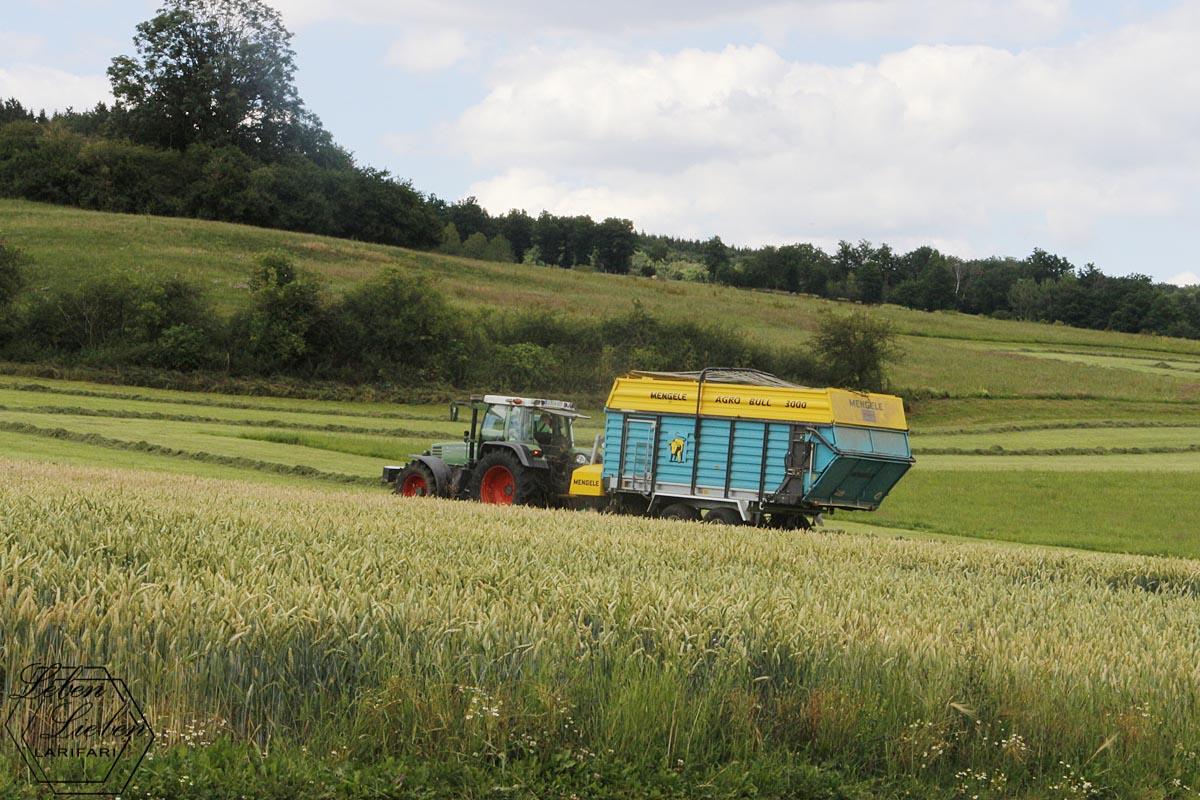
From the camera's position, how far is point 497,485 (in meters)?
24.6

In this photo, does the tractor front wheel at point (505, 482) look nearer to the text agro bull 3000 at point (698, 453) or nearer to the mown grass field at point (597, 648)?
the text agro bull 3000 at point (698, 453)

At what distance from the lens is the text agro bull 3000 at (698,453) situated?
22094 mm

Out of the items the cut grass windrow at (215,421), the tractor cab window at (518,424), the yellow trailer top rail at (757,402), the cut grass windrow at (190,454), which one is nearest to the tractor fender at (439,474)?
the tractor cab window at (518,424)

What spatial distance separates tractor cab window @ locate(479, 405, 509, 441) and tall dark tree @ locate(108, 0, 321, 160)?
304 ft

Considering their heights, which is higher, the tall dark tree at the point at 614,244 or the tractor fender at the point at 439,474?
the tall dark tree at the point at 614,244

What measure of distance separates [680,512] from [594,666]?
1691 centimetres

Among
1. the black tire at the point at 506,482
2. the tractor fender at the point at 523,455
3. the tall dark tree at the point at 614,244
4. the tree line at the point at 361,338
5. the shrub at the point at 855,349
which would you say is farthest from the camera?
the tall dark tree at the point at 614,244

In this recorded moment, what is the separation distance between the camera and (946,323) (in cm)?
10288

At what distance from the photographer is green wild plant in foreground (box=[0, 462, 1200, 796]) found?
6090 mm

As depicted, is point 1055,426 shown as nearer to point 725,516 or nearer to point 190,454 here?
point 725,516

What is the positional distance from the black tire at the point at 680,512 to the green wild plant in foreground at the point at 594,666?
545 inches

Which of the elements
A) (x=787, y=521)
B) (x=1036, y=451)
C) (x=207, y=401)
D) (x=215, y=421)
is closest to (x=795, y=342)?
(x=1036, y=451)

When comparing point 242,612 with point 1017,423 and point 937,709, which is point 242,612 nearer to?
point 937,709

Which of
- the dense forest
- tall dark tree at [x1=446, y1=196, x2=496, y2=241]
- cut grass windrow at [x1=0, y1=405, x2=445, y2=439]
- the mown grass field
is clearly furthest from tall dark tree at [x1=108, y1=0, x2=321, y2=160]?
the mown grass field
